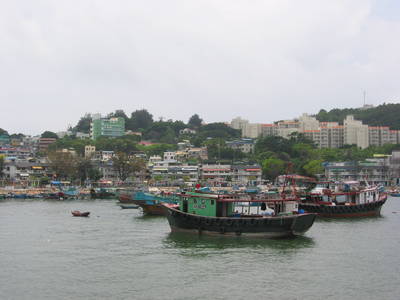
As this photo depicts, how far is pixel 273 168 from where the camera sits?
113438 millimetres

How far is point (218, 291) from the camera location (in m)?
21.8

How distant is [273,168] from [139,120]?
3400 inches

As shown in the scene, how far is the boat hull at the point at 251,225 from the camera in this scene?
32.9m

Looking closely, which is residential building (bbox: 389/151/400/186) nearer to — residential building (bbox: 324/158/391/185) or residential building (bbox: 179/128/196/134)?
residential building (bbox: 324/158/391/185)

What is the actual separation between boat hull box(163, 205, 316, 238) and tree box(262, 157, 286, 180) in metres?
79.2

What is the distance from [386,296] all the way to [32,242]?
2012 centimetres

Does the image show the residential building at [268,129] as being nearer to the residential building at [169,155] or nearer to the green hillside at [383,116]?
the green hillside at [383,116]

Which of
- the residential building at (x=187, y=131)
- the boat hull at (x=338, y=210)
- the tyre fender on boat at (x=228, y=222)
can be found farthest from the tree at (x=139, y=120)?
the tyre fender on boat at (x=228, y=222)

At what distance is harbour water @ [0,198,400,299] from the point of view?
21.9 metres

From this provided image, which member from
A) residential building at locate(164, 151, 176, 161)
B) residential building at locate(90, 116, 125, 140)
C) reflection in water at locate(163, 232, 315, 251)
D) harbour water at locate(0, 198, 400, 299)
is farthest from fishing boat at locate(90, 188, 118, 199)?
residential building at locate(90, 116, 125, 140)

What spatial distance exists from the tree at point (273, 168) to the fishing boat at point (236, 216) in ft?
255

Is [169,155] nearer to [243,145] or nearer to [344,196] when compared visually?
[243,145]

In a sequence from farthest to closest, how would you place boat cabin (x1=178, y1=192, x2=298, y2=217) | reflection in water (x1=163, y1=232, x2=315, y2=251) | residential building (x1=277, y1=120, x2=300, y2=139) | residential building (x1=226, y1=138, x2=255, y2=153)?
residential building (x1=277, y1=120, x2=300, y2=139)
residential building (x1=226, y1=138, x2=255, y2=153)
boat cabin (x1=178, y1=192, x2=298, y2=217)
reflection in water (x1=163, y1=232, x2=315, y2=251)

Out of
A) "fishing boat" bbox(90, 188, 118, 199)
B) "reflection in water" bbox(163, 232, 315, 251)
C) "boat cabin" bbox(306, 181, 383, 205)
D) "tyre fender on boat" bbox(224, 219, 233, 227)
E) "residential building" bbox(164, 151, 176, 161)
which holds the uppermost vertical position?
"residential building" bbox(164, 151, 176, 161)
